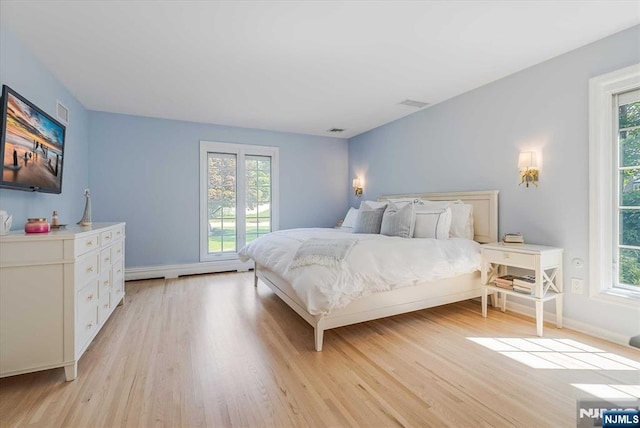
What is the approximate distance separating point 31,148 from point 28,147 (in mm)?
41

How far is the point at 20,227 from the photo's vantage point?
8.23 ft

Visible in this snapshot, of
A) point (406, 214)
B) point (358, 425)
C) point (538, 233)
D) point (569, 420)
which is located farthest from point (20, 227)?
point (538, 233)

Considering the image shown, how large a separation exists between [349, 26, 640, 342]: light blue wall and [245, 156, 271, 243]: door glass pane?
269 cm

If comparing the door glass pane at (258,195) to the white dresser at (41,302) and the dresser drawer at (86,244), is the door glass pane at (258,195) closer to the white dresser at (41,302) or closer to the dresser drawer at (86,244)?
the dresser drawer at (86,244)

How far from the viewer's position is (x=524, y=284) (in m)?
2.65

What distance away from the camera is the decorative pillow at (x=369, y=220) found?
3.63 meters

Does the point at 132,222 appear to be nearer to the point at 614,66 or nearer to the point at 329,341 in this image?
the point at 329,341

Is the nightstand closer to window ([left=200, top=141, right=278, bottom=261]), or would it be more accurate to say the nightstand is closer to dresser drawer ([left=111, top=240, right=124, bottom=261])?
window ([left=200, top=141, right=278, bottom=261])

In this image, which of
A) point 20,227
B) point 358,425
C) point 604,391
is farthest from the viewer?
point 20,227

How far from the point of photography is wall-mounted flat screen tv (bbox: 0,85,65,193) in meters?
2.14

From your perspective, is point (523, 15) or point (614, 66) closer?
point (523, 15)

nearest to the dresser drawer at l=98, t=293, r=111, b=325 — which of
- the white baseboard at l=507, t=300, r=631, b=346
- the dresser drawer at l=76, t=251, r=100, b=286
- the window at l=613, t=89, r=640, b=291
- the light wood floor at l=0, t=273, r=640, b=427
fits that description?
the light wood floor at l=0, t=273, r=640, b=427

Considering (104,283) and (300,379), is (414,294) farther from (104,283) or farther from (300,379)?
(104,283)

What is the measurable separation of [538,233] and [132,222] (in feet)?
17.0
